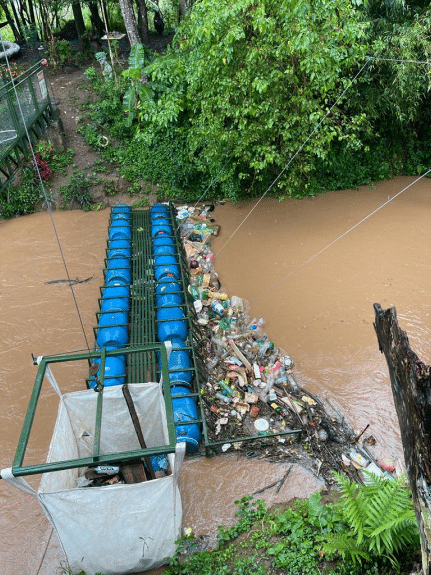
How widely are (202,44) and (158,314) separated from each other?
5232 mm

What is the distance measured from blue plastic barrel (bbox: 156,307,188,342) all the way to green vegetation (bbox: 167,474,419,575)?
8.88 feet

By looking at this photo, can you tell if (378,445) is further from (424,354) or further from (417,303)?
(417,303)

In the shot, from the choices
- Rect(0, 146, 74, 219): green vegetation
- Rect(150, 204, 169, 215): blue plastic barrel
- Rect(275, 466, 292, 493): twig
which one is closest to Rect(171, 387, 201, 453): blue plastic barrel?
Rect(275, 466, 292, 493): twig

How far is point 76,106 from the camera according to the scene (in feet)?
47.5

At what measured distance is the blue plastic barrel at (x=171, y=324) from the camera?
281 inches

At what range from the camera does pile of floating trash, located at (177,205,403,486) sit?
587cm

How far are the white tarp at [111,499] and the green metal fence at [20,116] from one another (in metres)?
3.36

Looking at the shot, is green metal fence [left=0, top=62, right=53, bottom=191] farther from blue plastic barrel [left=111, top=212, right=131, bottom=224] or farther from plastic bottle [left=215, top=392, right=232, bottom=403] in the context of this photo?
plastic bottle [left=215, top=392, right=232, bottom=403]

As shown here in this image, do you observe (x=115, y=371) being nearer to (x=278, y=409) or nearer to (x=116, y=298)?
(x=116, y=298)

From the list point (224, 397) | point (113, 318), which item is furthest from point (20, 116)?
point (224, 397)

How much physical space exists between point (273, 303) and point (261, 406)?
8.45 ft

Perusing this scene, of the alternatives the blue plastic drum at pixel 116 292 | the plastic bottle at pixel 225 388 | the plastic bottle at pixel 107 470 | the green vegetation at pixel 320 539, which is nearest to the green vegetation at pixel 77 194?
the blue plastic drum at pixel 116 292

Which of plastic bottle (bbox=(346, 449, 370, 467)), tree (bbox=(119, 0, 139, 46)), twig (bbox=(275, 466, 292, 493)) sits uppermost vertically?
tree (bbox=(119, 0, 139, 46))

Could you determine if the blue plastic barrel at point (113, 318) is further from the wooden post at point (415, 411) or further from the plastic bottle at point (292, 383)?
the wooden post at point (415, 411)
